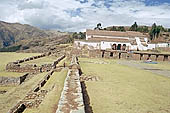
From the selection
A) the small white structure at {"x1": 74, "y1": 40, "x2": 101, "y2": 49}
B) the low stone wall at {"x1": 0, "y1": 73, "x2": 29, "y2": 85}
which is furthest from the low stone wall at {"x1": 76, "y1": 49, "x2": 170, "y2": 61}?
the low stone wall at {"x1": 0, "y1": 73, "x2": 29, "y2": 85}

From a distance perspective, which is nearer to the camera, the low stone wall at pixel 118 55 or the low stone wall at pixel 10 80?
the low stone wall at pixel 10 80

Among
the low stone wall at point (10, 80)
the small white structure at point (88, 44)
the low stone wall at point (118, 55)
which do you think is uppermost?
the small white structure at point (88, 44)

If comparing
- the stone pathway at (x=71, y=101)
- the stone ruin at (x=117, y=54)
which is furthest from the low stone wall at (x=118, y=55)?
the stone pathway at (x=71, y=101)

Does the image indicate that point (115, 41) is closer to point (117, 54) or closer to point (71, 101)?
point (117, 54)

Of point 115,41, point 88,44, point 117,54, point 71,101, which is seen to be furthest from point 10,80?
point 115,41

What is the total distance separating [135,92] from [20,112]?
6354mm

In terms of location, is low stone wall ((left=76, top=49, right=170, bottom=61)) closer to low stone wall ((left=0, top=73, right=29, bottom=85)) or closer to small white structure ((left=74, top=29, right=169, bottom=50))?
small white structure ((left=74, top=29, right=169, bottom=50))

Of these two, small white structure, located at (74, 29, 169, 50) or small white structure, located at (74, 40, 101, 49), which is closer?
small white structure, located at (74, 40, 101, 49)

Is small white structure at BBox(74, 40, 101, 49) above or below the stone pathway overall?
above

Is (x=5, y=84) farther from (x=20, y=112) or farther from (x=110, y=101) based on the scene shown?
(x=110, y=101)

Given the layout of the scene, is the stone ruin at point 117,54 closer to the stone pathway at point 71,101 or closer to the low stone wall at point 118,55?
the low stone wall at point 118,55

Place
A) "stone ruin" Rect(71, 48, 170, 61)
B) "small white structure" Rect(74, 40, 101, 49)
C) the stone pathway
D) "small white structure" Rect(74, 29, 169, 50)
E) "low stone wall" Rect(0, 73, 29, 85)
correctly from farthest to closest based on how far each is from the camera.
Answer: "small white structure" Rect(74, 29, 169, 50), "small white structure" Rect(74, 40, 101, 49), "stone ruin" Rect(71, 48, 170, 61), "low stone wall" Rect(0, 73, 29, 85), the stone pathway

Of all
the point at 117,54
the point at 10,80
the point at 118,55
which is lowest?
the point at 10,80

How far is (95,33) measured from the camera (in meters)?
42.4
